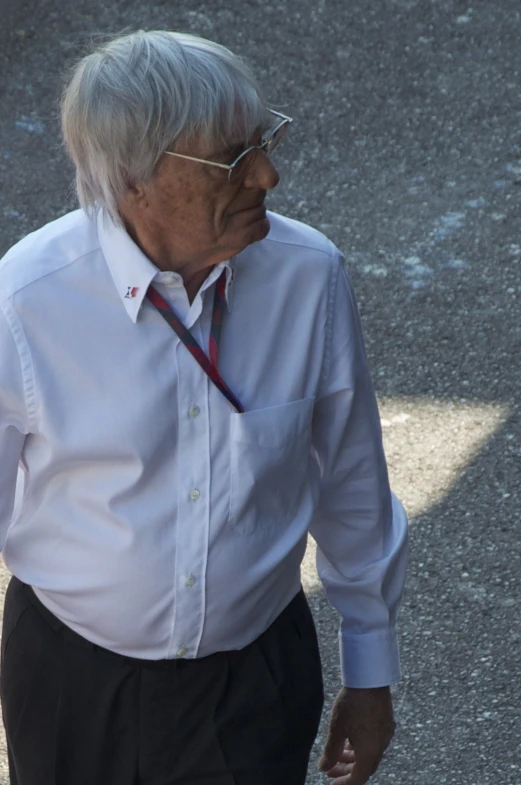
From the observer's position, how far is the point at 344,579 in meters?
2.13

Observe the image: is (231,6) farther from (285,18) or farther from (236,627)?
(236,627)

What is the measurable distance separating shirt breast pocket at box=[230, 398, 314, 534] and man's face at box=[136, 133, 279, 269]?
26 centimetres

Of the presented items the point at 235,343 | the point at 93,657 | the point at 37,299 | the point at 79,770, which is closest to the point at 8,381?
the point at 37,299

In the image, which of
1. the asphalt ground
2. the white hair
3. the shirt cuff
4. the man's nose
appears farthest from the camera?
the asphalt ground

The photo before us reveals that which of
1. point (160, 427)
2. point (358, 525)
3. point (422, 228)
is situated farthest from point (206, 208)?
point (422, 228)

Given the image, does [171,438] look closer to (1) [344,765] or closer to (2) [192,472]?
(2) [192,472]

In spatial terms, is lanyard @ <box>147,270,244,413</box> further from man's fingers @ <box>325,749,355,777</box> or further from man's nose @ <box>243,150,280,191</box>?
man's fingers @ <box>325,749,355,777</box>

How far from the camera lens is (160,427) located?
1.76 m

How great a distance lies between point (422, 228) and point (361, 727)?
3.63 m

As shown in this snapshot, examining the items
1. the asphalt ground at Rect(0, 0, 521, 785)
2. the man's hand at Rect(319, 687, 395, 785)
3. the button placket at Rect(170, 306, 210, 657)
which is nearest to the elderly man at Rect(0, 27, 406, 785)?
the button placket at Rect(170, 306, 210, 657)

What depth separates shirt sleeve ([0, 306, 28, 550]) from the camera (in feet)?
5.58

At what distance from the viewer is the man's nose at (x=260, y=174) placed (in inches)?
68.6

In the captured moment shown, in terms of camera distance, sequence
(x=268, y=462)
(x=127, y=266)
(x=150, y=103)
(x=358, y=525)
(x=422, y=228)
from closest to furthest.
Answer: (x=150, y=103), (x=127, y=266), (x=268, y=462), (x=358, y=525), (x=422, y=228)

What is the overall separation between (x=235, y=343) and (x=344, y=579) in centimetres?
55
